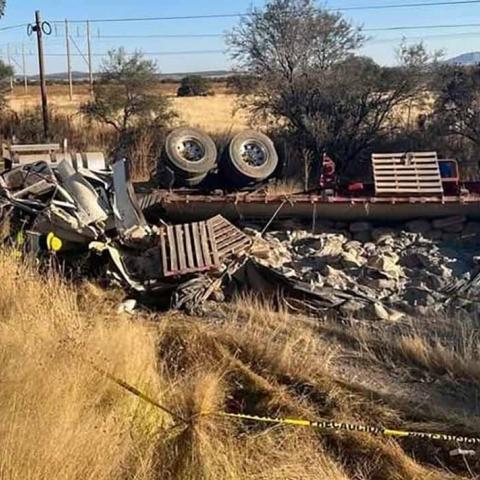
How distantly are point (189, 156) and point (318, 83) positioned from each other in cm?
540

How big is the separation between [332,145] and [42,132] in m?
11.3

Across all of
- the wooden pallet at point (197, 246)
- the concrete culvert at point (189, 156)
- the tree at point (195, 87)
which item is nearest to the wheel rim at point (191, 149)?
the concrete culvert at point (189, 156)

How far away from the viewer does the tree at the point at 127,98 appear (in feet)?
80.2

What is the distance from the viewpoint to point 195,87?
5750cm

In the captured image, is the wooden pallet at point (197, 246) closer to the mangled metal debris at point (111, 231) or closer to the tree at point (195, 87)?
the mangled metal debris at point (111, 231)

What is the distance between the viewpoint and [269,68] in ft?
67.2

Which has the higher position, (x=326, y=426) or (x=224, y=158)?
(x=224, y=158)

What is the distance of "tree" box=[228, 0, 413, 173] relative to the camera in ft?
60.7

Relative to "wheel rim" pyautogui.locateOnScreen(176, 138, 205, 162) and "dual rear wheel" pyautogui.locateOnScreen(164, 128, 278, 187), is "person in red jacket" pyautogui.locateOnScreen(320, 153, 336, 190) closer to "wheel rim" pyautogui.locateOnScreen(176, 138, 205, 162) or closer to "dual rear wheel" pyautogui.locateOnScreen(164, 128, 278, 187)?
"dual rear wheel" pyautogui.locateOnScreen(164, 128, 278, 187)

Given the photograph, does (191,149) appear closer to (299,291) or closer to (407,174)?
(407,174)

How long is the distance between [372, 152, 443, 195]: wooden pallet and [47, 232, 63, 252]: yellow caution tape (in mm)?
5226

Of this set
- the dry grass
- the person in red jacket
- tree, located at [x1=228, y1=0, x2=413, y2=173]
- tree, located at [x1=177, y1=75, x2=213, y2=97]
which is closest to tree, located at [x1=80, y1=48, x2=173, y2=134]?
tree, located at [x1=228, y1=0, x2=413, y2=173]

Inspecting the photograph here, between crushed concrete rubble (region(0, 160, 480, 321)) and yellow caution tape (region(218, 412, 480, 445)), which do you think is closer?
yellow caution tape (region(218, 412, 480, 445))

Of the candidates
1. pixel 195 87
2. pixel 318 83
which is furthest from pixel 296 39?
pixel 195 87
